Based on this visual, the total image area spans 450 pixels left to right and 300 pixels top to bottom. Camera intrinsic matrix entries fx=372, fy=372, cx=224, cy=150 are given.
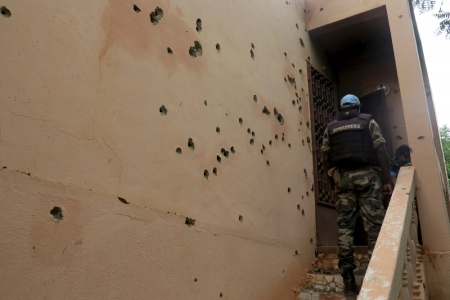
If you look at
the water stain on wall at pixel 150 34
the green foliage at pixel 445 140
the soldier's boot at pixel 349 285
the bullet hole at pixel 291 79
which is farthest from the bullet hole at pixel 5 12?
the green foliage at pixel 445 140

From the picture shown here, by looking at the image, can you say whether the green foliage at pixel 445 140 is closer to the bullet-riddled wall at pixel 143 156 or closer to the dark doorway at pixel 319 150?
the dark doorway at pixel 319 150

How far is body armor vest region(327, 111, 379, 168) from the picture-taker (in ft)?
10.7

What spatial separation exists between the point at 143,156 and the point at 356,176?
1.95 m

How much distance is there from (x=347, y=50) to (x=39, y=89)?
5171 millimetres

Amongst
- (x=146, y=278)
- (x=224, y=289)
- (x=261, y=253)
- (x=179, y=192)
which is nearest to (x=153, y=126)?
(x=179, y=192)

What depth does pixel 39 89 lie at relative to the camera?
1745 millimetres

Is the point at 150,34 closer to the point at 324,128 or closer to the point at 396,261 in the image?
the point at 396,261

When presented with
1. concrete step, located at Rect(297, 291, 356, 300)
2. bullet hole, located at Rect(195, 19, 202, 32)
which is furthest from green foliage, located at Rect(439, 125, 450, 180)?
bullet hole, located at Rect(195, 19, 202, 32)

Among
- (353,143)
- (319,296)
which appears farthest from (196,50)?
(319,296)

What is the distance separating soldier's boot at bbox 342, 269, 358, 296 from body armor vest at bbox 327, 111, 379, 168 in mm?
921

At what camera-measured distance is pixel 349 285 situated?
9.97ft

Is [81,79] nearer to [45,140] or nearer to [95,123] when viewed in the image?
[95,123]

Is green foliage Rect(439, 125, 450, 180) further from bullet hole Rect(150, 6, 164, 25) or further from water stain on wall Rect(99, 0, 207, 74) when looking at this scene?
bullet hole Rect(150, 6, 164, 25)

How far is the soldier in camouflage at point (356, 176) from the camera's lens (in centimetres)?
315
